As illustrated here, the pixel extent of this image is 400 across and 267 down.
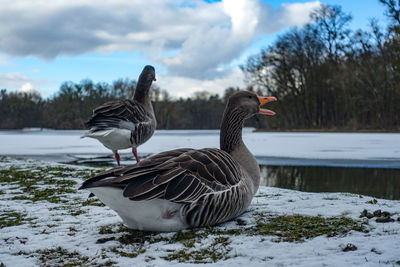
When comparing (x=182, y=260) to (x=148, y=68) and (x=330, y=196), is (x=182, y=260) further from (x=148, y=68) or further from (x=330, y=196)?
(x=148, y=68)

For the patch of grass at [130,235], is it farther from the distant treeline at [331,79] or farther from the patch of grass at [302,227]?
the distant treeline at [331,79]

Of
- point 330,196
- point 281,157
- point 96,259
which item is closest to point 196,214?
point 96,259

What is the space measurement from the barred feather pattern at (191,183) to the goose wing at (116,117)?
134 inches

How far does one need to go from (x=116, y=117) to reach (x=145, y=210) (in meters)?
4.08

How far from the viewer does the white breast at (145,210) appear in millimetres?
3059

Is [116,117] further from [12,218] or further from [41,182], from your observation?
[12,218]

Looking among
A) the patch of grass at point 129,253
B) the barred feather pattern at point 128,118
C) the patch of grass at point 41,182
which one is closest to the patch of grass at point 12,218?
the patch of grass at point 41,182

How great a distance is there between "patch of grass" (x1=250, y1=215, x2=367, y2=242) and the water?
331cm

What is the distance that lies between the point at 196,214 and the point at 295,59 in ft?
128

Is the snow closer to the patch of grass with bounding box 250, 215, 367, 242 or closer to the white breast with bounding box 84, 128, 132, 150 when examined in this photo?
the patch of grass with bounding box 250, 215, 367, 242

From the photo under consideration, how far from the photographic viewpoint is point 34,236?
140 inches

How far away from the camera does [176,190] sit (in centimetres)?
313

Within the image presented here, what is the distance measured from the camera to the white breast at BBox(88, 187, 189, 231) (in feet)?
10.0

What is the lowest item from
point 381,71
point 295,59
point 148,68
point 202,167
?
point 202,167
